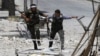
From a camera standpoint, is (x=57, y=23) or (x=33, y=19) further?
(x=33, y=19)

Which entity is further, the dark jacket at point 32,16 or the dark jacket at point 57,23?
the dark jacket at point 32,16

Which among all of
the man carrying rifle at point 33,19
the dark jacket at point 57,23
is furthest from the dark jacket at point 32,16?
the dark jacket at point 57,23

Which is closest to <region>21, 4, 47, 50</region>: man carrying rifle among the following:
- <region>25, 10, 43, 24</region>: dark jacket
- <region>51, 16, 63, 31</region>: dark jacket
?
<region>25, 10, 43, 24</region>: dark jacket

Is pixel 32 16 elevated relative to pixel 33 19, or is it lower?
elevated

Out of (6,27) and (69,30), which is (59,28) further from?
(6,27)

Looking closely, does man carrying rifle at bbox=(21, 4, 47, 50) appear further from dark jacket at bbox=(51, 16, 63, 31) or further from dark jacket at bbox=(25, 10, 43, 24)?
dark jacket at bbox=(51, 16, 63, 31)

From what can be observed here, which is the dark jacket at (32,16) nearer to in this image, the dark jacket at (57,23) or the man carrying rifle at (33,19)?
the man carrying rifle at (33,19)

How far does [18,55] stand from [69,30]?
8397 millimetres

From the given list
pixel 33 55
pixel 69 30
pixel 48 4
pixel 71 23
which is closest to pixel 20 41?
pixel 69 30

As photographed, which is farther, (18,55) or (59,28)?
(59,28)

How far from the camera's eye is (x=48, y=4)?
4019 centimetres

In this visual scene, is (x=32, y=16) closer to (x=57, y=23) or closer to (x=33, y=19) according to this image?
(x=33, y=19)

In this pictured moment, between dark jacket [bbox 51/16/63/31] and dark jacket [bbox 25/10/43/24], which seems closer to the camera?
dark jacket [bbox 51/16/63/31]

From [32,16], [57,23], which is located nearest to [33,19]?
[32,16]
